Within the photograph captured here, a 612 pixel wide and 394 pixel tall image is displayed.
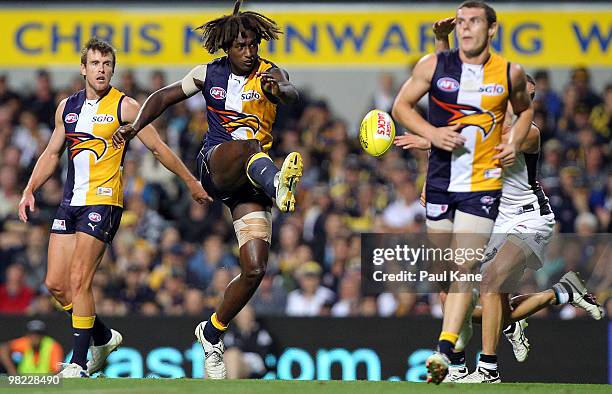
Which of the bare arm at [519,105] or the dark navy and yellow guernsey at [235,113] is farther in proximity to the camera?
the dark navy and yellow guernsey at [235,113]

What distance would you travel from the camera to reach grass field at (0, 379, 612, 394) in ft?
28.9

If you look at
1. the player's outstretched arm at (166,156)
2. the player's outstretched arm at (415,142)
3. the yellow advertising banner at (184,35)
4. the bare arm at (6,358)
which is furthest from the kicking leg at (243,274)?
the yellow advertising banner at (184,35)

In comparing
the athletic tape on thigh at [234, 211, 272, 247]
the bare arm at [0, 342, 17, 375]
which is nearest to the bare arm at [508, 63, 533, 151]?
the athletic tape on thigh at [234, 211, 272, 247]

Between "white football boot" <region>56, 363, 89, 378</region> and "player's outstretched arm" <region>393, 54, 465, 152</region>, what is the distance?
338cm

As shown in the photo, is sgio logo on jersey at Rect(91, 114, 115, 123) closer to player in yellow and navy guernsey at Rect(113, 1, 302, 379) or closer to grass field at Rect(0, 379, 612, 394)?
player in yellow and navy guernsey at Rect(113, 1, 302, 379)

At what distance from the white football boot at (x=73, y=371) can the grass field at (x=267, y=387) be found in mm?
565

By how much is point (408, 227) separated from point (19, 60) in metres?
6.87

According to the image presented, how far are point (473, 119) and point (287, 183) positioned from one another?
4.81ft

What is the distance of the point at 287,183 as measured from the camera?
925 centimetres

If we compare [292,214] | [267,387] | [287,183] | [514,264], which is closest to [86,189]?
[287,183]

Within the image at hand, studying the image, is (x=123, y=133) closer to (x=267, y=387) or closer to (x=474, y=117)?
(x=267, y=387)

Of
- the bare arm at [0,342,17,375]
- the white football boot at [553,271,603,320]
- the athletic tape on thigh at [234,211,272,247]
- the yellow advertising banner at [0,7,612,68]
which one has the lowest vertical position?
the bare arm at [0,342,17,375]

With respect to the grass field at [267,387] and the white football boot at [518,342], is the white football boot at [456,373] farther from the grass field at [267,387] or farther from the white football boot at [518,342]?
the white football boot at [518,342]

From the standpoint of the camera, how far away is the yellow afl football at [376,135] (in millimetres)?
9555
